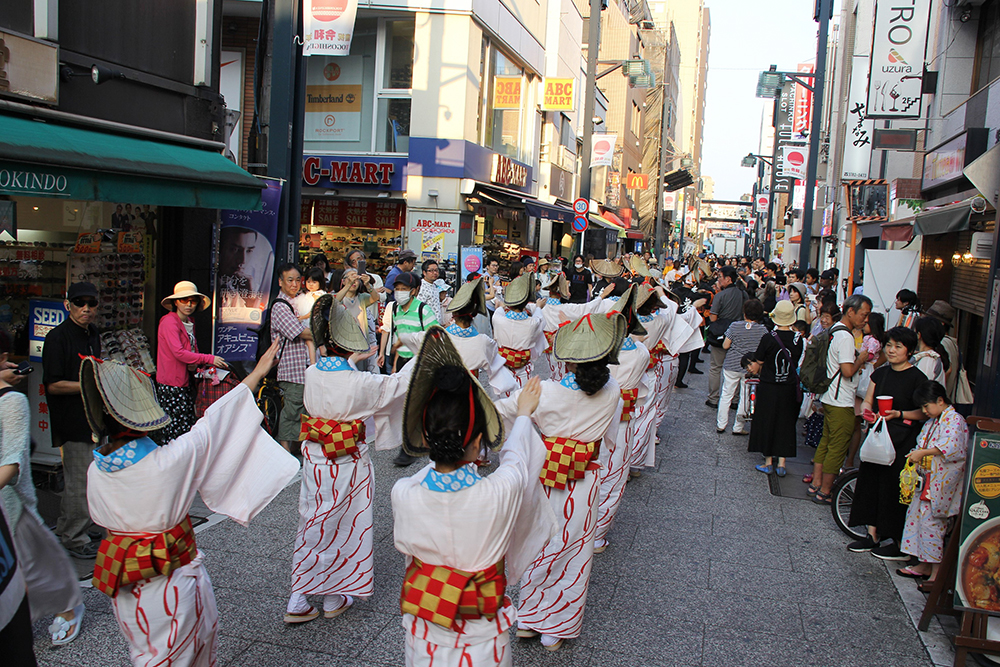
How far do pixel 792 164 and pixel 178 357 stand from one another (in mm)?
26516

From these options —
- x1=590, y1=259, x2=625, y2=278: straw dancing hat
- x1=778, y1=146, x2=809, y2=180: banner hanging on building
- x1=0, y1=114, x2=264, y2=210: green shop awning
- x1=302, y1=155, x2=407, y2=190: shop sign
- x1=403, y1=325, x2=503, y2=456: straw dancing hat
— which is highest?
x1=778, y1=146, x2=809, y2=180: banner hanging on building

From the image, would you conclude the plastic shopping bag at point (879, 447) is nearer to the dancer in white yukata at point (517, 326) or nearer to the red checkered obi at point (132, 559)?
the dancer in white yukata at point (517, 326)

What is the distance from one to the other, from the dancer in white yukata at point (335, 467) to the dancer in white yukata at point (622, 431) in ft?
5.69

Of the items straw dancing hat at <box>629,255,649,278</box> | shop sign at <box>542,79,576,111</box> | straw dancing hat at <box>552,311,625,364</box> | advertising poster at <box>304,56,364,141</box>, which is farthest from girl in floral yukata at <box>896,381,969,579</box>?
shop sign at <box>542,79,576,111</box>

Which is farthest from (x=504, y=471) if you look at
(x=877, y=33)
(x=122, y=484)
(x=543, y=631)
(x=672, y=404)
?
(x=877, y=33)

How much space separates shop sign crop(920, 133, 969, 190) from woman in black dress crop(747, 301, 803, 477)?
5297 millimetres

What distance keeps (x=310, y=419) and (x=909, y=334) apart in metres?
4.22

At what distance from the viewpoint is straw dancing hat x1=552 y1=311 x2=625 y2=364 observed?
12.9 ft

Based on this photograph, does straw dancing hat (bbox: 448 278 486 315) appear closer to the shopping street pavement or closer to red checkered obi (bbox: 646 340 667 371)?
the shopping street pavement

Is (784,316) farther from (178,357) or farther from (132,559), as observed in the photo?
(132,559)

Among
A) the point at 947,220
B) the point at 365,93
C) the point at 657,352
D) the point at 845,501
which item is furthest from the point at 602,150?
the point at 845,501

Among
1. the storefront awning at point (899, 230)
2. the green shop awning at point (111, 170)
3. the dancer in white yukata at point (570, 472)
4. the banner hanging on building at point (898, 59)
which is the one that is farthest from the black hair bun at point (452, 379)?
the banner hanging on building at point (898, 59)

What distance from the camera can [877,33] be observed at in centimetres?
1248

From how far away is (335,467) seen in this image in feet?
13.7
